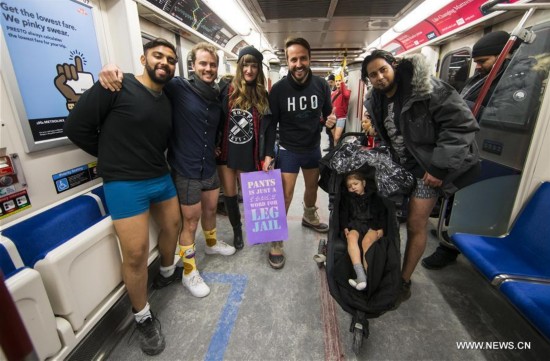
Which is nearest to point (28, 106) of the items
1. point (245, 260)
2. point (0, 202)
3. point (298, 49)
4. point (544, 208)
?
point (0, 202)

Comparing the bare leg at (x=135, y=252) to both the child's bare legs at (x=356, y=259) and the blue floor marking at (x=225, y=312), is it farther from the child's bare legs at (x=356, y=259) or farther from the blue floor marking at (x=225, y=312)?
the child's bare legs at (x=356, y=259)

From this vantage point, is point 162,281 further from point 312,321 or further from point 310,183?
point 310,183

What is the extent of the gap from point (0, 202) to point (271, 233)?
6.31 ft

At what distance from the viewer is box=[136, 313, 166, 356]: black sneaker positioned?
70.4 inches

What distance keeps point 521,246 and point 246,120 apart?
8.15 feet

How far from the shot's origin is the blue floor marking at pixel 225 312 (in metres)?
1.82

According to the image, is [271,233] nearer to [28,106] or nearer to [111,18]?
[28,106]

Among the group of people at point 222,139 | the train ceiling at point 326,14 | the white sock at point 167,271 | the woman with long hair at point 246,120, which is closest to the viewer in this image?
the group of people at point 222,139

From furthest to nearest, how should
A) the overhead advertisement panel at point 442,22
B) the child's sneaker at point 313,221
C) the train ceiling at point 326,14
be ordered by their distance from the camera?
the overhead advertisement panel at point 442,22, the child's sneaker at point 313,221, the train ceiling at point 326,14

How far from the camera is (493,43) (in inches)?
95.9

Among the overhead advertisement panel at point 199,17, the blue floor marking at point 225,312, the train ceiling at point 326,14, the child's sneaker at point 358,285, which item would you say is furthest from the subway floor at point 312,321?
the overhead advertisement panel at point 199,17

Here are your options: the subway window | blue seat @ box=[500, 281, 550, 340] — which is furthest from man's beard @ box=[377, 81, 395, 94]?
the subway window

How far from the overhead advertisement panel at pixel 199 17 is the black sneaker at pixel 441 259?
161 inches

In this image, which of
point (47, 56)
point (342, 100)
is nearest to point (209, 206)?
point (47, 56)
